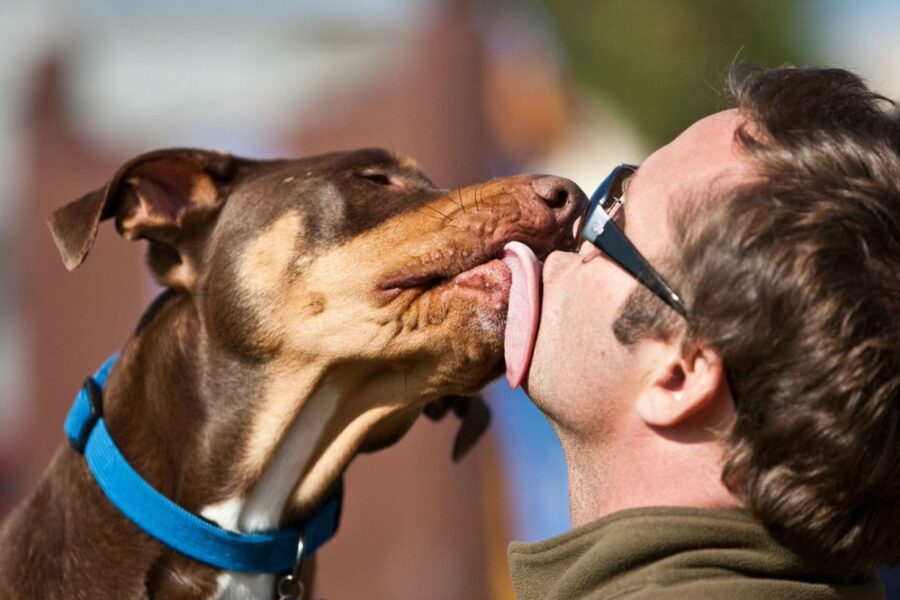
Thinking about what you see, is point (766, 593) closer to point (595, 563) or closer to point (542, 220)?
point (595, 563)

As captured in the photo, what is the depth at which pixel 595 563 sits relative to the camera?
108 inches

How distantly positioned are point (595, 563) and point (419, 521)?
7073 millimetres

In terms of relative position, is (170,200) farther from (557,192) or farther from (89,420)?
(557,192)

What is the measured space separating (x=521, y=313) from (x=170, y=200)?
1510mm

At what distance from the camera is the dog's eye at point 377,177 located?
416 cm

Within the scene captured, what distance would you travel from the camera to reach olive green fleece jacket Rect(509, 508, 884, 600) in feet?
8.61

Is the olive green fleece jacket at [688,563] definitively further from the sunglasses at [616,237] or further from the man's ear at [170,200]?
the man's ear at [170,200]

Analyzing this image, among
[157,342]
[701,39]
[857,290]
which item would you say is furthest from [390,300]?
[701,39]

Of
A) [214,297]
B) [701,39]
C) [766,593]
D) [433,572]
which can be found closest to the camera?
[766,593]

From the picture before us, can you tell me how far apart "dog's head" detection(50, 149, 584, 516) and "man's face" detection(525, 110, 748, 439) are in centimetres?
51

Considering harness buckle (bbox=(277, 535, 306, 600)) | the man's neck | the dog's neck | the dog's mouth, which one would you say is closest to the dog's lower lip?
the dog's mouth

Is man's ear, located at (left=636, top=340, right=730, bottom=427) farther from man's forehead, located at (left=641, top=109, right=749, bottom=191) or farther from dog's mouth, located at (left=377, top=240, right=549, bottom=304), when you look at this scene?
dog's mouth, located at (left=377, top=240, right=549, bottom=304)

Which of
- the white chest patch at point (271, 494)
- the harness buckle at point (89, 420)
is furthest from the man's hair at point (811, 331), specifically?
the harness buckle at point (89, 420)

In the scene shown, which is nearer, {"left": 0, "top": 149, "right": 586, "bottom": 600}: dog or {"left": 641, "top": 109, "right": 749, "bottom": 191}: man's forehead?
{"left": 641, "top": 109, "right": 749, "bottom": 191}: man's forehead
